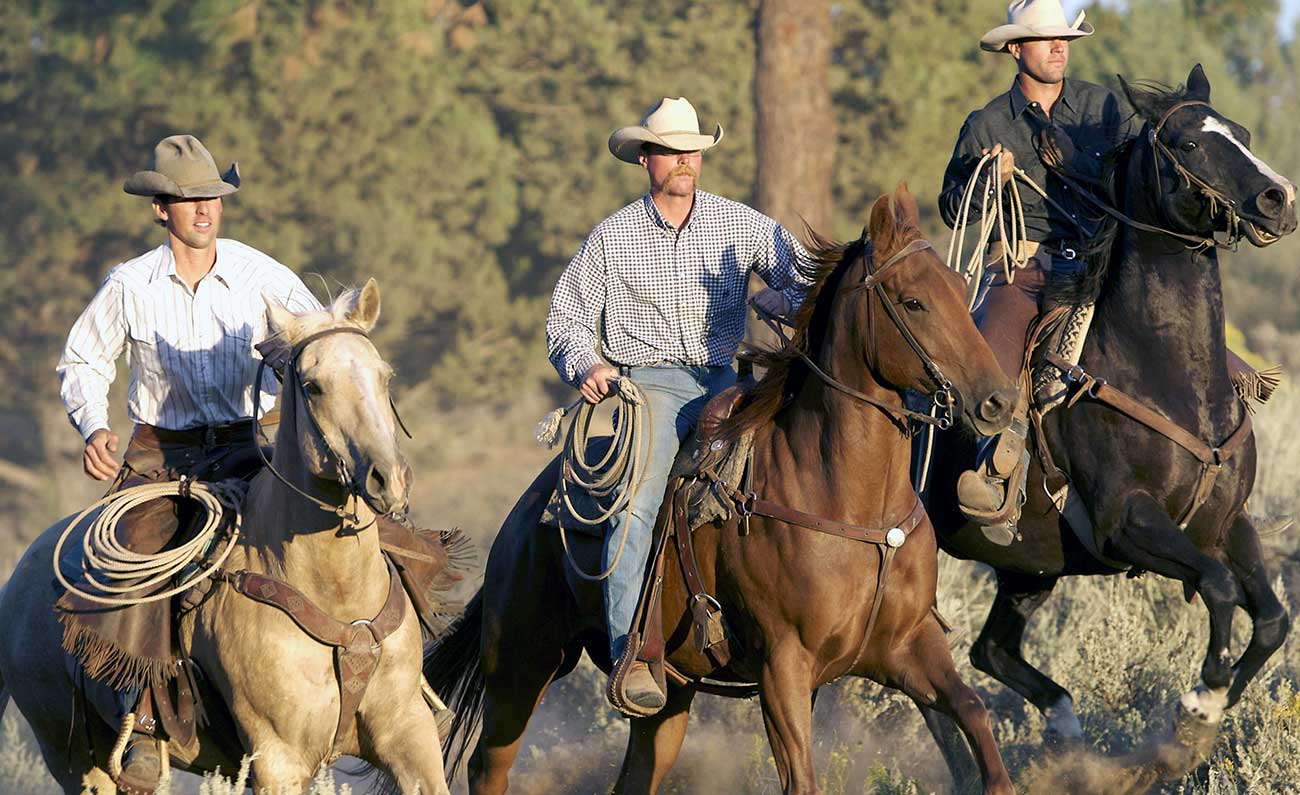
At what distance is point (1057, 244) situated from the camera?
727 cm

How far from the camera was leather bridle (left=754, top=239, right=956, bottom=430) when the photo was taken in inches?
210

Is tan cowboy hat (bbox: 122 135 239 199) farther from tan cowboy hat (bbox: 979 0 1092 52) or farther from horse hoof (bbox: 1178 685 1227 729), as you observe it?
horse hoof (bbox: 1178 685 1227 729)

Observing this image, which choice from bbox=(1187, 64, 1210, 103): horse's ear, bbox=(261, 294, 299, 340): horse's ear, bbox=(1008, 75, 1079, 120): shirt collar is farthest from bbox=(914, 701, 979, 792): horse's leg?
bbox=(261, 294, 299, 340): horse's ear

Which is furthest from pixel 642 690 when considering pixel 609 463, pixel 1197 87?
pixel 1197 87

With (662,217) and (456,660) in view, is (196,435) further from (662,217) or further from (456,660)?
(662,217)

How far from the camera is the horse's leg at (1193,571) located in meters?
6.36

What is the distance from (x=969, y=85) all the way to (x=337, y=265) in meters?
8.35

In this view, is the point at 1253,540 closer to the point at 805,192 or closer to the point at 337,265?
the point at 805,192

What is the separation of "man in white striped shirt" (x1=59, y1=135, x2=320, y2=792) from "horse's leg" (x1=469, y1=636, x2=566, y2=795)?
1474mm

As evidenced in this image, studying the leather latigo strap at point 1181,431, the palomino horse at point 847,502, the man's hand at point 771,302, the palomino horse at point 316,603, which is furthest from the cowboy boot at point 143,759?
the leather latigo strap at point 1181,431

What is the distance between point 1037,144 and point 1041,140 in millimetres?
25

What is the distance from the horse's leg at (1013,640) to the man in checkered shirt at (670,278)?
207 centimetres

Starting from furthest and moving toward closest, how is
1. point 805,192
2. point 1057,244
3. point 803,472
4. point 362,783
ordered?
point 805,192
point 362,783
point 1057,244
point 803,472

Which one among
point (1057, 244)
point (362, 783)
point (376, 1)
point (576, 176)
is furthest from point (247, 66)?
point (1057, 244)
